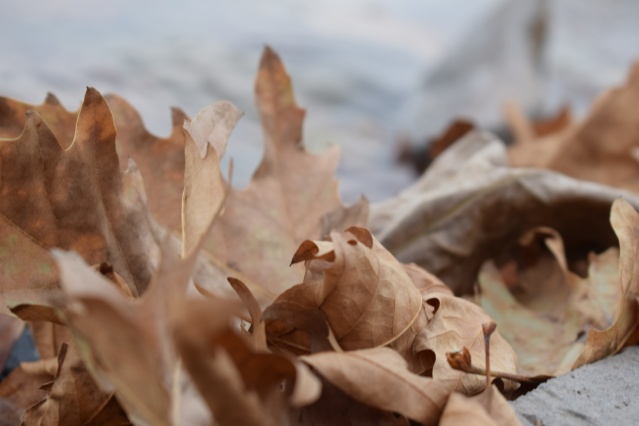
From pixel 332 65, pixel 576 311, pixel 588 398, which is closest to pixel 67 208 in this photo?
pixel 588 398

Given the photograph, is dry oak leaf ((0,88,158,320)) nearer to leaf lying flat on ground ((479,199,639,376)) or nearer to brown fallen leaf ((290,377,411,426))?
brown fallen leaf ((290,377,411,426))

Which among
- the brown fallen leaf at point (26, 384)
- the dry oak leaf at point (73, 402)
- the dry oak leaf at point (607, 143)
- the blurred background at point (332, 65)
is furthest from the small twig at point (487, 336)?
the blurred background at point (332, 65)

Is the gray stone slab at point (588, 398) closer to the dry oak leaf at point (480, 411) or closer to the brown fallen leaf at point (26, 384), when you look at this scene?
the dry oak leaf at point (480, 411)

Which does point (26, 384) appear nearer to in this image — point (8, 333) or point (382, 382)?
point (8, 333)

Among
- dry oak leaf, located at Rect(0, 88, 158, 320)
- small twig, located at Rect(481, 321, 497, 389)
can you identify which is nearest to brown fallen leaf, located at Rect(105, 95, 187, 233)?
dry oak leaf, located at Rect(0, 88, 158, 320)

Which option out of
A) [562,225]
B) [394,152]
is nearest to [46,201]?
[562,225]

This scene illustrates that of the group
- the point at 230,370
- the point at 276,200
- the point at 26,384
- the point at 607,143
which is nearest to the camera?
the point at 230,370

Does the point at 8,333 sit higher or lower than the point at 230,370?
lower

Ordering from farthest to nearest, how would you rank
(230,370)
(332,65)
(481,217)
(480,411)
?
(332,65) < (481,217) < (480,411) < (230,370)
